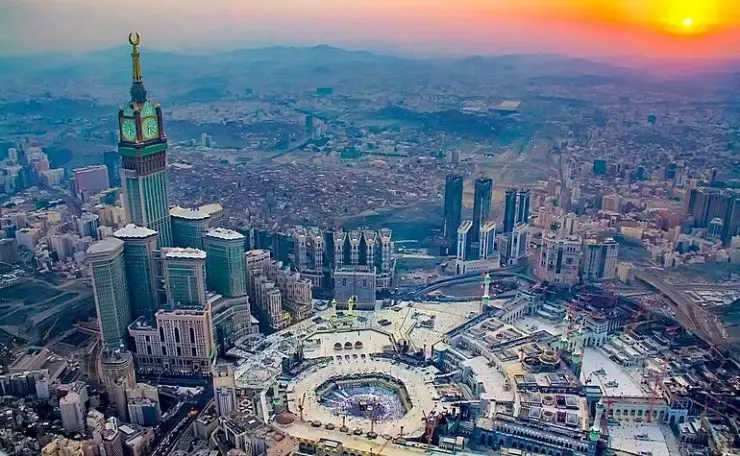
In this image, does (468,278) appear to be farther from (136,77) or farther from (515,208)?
(136,77)

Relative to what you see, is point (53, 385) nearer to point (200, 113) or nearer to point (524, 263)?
point (524, 263)

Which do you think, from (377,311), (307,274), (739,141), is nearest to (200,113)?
(307,274)

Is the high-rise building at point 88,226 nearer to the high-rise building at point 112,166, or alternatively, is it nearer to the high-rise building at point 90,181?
the high-rise building at point 90,181

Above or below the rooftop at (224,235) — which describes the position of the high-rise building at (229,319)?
below

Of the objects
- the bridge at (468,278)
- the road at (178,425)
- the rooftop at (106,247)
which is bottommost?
the road at (178,425)

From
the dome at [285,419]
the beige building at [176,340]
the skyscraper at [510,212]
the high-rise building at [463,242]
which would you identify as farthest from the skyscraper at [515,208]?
the dome at [285,419]

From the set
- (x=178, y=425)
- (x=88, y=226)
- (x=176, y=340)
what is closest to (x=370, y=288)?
(x=176, y=340)
